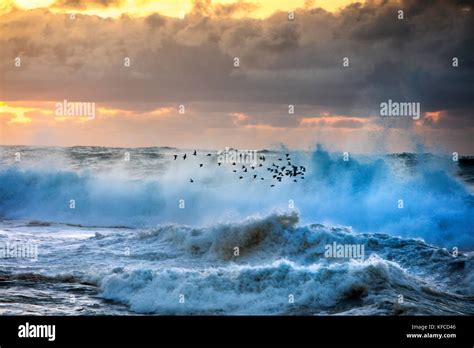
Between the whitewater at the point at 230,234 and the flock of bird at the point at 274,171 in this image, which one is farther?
the flock of bird at the point at 274,171

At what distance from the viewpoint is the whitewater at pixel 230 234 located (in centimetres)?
1286

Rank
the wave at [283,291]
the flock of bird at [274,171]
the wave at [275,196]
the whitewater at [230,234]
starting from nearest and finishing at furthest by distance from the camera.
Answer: the wave at [283,291] → the whitewater at [230,234] → the wave at [275,196] → the flock of bird at [274,171]

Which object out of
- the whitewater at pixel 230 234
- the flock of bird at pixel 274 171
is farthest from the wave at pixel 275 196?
the flock of bird at pixel 274 171

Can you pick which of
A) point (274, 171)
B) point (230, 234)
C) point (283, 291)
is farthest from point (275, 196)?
point (283, 291)

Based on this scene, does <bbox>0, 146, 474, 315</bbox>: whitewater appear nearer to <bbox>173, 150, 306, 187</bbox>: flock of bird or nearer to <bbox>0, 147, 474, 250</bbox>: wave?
<bbox>0, 147, 474, 250</bbox>: wave

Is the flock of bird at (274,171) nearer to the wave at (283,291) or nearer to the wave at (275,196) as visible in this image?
the wave at (275,196)

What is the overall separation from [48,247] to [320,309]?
9329 millimetres

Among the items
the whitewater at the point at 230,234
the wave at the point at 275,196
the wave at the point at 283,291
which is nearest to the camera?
the wave at the point at 283,291

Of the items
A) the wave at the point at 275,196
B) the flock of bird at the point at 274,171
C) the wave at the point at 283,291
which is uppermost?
the flock of bird at the point at 274,171

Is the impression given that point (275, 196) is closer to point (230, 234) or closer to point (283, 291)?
point (230, 234)

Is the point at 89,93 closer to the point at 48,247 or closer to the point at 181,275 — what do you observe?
the point at 48,247

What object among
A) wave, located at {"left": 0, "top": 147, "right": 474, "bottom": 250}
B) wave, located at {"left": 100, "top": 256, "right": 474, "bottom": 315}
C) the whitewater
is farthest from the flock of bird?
wave, located at {"left": 100, "top": 256, "right": 474, "bottom": 315}

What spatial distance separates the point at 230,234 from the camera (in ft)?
59.8
